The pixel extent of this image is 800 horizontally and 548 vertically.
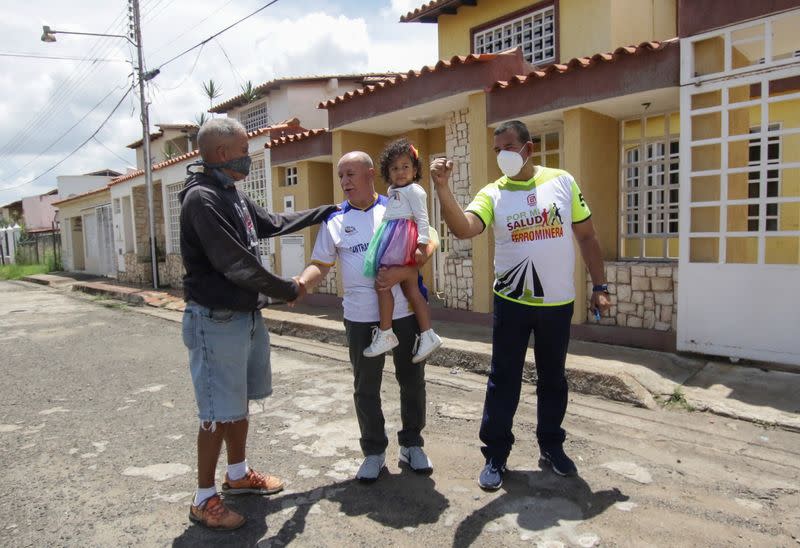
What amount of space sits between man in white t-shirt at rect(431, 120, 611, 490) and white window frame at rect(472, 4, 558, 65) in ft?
Result: 22.5

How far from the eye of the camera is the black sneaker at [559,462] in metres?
3.19

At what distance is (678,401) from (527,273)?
2392mm

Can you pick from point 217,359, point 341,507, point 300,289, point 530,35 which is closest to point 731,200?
point 300,289

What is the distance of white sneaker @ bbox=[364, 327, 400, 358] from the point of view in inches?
116

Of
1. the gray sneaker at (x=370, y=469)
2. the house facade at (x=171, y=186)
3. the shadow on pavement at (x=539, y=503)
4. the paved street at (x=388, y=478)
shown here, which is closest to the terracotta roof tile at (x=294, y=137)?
the house facade at (x=171, y=186)

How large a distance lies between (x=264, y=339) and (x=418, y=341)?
2.69 ft

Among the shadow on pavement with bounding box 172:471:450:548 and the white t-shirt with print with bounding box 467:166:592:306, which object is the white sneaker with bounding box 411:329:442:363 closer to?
the white t-shirt with print with bounding box 467:166:592:306


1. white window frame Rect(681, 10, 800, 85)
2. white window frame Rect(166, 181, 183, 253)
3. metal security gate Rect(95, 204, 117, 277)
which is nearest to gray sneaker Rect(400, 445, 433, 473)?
white window frame Rect(681, 10, 800, 85)

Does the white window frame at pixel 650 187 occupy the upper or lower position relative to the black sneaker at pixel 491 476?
upper

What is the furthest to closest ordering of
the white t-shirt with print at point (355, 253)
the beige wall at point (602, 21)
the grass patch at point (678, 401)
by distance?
the beige wall at point (602, 21), the grass patch at point (678, 401), the white t-shirt with print at point (355, 253)

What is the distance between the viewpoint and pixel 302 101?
18047 millimetres

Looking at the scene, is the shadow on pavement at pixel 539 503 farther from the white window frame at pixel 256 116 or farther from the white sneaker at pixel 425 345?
the white window frame at pixel 256 116

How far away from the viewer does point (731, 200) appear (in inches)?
209

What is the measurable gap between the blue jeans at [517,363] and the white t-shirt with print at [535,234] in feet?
0.27
